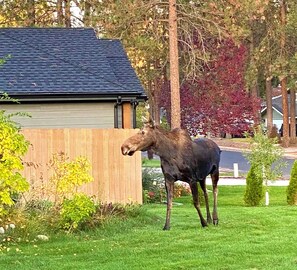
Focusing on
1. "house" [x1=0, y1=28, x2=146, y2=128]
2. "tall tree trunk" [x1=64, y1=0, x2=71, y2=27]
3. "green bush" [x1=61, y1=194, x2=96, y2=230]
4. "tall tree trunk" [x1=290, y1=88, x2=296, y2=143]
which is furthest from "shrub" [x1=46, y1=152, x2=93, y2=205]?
"tall tree trunk" [x1=290, y1=88, x2=296, y2=143]

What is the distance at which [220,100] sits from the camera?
3809cm

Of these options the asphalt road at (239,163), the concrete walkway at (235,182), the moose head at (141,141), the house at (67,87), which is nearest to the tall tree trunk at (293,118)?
the asphalt road at (239,163)

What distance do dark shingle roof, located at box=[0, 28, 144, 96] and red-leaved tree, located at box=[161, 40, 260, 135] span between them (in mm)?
12345

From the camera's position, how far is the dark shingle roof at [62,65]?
20.2 meters

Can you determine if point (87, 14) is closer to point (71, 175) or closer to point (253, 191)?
point (253, 191)

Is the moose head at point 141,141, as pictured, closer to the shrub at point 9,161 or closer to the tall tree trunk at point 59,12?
the shrub at point 9,161

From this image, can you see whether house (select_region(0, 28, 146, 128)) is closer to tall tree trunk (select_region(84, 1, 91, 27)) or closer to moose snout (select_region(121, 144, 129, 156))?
moose snout (select_region(121, 144, 129, 156))

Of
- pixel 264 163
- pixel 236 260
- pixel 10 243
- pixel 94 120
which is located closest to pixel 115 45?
pixel 94 120

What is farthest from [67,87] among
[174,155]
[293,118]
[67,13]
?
[293,118]

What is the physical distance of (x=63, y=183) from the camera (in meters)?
13.0

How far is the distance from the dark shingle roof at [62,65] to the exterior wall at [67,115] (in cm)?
58

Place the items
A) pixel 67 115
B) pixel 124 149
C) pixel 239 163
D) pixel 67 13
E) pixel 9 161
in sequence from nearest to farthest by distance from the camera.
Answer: pixel 9 161 → pixel 124 149 → pixel 67 115 → pixel 67 13 → pixel 239 163

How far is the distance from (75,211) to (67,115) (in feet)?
26.5

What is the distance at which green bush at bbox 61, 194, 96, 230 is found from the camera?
42.0ft
